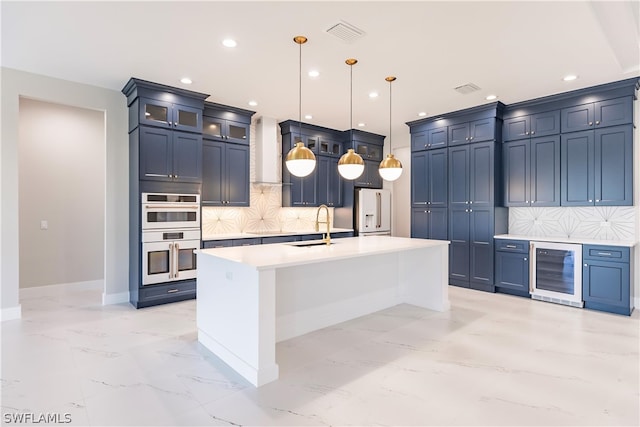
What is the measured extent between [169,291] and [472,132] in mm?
5196

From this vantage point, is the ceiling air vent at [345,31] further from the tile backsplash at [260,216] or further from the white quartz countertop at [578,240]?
the white quartz countertop at [578,240]

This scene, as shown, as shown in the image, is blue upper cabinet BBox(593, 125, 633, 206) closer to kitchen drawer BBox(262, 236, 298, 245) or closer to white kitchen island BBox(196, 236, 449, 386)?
white kitchen island BBox(196, 236, 449, 386)

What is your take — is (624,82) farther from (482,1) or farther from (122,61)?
(122,61)

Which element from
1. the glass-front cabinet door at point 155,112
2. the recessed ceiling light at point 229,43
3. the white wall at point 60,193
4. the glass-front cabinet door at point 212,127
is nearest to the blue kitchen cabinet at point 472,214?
the glass-front cabinet door at point 212,127

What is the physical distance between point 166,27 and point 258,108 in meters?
2.59

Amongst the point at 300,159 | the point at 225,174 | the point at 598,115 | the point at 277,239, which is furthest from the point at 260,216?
the point at 598,115

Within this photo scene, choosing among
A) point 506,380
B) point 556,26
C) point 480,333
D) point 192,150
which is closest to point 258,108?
point 192,150

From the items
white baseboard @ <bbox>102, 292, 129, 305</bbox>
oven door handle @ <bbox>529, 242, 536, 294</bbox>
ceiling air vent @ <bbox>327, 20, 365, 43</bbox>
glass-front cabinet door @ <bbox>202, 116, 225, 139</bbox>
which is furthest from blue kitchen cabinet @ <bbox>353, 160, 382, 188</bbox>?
white baseboard @ <bbox>102, 292, 129, 305</bbox>

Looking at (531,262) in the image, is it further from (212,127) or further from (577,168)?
(212,127)

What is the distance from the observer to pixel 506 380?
8.54 feet

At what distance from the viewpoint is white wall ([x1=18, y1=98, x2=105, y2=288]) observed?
16.2 feet

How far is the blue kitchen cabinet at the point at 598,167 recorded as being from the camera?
14.4 ft

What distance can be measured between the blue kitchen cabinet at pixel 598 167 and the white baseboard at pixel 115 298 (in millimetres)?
6264

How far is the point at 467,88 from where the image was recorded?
4645 mm
